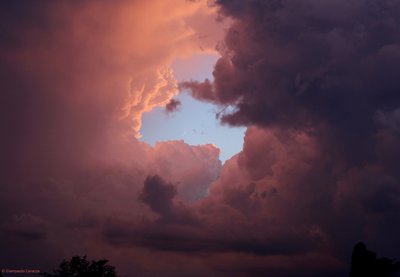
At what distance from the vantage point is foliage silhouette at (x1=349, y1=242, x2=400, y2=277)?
110312 mm

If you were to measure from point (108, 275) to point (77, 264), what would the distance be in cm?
840

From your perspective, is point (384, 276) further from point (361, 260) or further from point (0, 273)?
point (0, 273)

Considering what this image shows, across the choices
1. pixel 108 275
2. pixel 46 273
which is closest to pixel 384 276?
pixel 108 275

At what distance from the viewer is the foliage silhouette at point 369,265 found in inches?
4343

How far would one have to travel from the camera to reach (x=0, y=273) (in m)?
120

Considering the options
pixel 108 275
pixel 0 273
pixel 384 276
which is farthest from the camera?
pixel 108 275

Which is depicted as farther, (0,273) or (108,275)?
(108,275)

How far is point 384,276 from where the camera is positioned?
110062mm

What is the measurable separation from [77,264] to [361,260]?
66.9 m

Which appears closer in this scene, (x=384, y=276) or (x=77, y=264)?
(x=384, y=276)

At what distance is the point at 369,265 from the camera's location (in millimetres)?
111750

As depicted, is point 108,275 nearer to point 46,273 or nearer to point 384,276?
point 46,273

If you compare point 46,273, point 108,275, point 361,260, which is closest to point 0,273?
point 46,273

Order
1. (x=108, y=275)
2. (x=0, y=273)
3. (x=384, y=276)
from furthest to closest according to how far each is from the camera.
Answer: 1. (x=108, y=275)
2. (x=0, y=273)
3. (x=384, y=276)
